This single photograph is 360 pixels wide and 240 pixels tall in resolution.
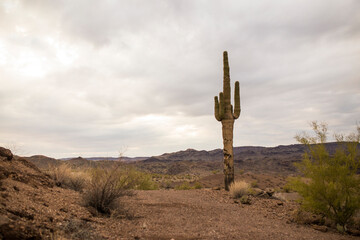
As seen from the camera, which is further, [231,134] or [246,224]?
[231,134]

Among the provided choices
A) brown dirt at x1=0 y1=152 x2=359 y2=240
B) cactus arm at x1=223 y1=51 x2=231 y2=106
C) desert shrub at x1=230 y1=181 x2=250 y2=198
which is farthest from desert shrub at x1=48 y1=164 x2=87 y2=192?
cactus arm at x1=223 y1=51 x2=231 y2=106

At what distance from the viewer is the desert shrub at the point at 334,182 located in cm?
955

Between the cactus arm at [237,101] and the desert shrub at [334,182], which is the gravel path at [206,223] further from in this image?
the cactus arm at [237,101]

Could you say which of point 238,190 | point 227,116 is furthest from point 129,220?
point 227,116

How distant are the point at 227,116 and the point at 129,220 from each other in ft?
34.4

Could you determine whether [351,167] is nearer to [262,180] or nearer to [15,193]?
[15,193]

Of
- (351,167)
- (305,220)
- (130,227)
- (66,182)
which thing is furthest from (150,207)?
(351,167)

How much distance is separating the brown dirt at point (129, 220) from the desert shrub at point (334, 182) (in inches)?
32.4

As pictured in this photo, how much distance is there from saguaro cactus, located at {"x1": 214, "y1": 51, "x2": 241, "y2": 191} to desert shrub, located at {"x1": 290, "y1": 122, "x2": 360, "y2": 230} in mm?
5889

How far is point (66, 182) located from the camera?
12.4 m

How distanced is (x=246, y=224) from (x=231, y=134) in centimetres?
838

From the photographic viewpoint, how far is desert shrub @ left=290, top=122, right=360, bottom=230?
955cm

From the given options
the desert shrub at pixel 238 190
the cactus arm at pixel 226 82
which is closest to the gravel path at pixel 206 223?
A: the desert shrub at pixel 238 190

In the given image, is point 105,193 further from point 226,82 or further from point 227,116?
point 226,82
